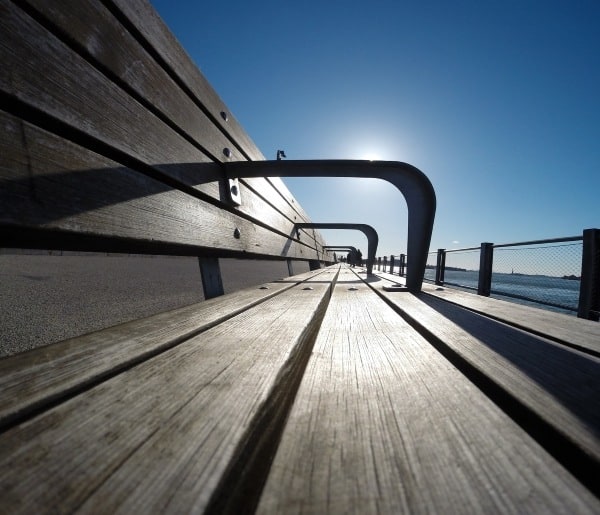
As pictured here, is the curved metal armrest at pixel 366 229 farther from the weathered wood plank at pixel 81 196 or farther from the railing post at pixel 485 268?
the weathered wood plank at pixel 81 196

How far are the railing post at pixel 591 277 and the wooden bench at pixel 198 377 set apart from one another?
2201mm

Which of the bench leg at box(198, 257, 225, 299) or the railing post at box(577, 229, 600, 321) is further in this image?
the railing post at box(577, 229, 600, 321)

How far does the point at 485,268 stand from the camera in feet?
12.8

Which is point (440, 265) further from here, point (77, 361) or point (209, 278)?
point (77, 361)

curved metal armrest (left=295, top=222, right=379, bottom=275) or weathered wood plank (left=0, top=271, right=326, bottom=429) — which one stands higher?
curved metal armrest (left=295, top=222, right=379, bottom=275)

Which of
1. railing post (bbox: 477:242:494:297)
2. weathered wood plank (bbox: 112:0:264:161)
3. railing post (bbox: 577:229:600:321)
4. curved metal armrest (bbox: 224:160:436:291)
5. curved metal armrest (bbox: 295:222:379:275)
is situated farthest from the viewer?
curved metal armrest (bbox: 295:222:379:275)

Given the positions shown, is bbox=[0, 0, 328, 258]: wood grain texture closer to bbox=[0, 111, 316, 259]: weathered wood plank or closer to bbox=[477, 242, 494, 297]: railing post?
bbox=[0, 111, 316, 259]: weathered wood plank

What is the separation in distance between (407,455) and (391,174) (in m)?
1.43

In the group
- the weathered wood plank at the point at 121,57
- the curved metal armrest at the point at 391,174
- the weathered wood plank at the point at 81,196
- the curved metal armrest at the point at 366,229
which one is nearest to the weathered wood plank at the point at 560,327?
the curved metal armrest at the point at 391,174

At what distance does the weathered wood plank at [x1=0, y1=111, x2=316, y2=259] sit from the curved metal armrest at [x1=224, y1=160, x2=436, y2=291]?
1.34ft

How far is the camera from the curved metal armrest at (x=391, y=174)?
1.38 meters

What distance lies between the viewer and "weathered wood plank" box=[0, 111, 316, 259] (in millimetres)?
496

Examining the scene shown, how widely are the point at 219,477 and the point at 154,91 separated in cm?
106

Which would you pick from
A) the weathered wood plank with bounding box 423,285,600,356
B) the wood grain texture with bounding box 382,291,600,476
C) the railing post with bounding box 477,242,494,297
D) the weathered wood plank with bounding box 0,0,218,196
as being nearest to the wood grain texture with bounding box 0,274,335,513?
the wood grain texture with bounding box 382,291,600,476
